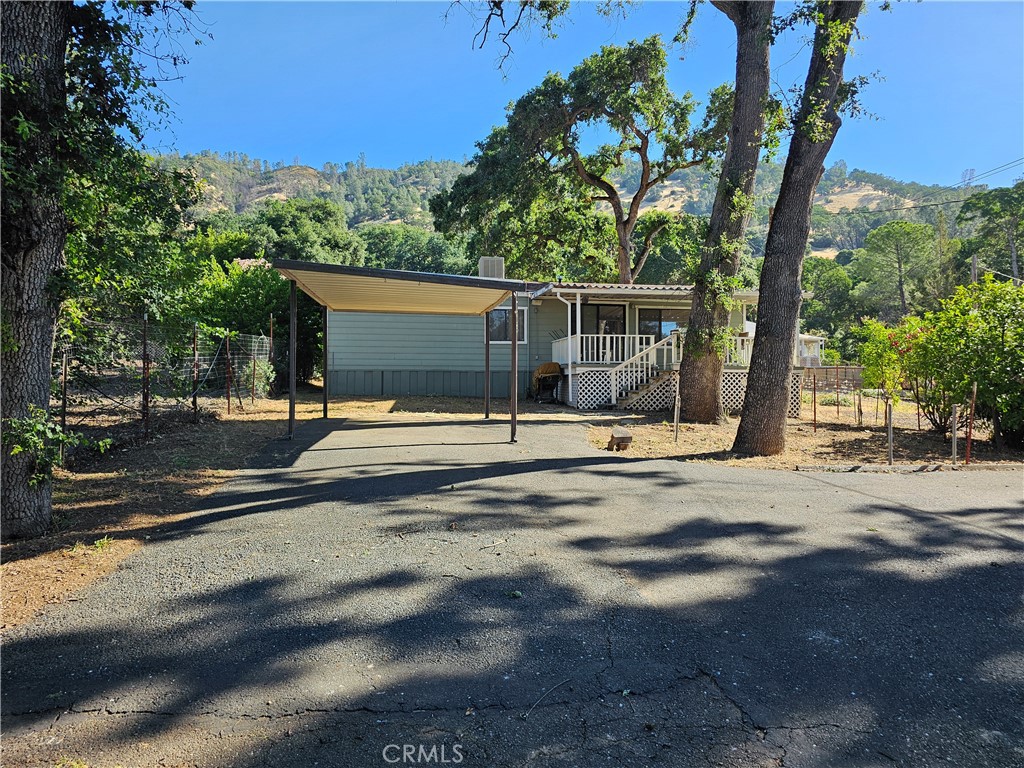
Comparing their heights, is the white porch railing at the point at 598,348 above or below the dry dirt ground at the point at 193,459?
above

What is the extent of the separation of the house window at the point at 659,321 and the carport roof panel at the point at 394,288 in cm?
718

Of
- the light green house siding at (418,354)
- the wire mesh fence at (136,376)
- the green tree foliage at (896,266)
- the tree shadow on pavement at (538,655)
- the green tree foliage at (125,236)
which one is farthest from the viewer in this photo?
the green tree foliage at (896,266)

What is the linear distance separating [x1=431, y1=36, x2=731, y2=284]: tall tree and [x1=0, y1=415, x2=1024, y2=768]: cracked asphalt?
47.9 ft

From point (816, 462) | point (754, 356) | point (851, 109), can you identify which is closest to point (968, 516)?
point (816, 462)

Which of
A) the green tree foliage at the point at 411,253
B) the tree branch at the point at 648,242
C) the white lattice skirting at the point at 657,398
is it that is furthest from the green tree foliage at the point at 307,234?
the white lattice skirting at the point at 657,398

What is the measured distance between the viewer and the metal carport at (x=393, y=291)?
27.4ft

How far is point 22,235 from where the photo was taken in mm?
4305

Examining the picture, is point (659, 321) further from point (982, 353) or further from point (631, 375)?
point (982, 353)

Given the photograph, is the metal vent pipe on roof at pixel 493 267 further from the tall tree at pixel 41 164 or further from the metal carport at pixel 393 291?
the tall tree at pixel 41 164

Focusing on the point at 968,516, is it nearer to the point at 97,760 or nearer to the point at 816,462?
the point at 816,462

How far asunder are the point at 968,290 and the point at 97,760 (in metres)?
13.3

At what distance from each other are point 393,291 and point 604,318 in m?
9.32

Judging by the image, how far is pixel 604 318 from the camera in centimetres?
1855

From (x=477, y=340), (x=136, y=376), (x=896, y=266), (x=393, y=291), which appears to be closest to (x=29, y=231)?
(x=136, y=376)
